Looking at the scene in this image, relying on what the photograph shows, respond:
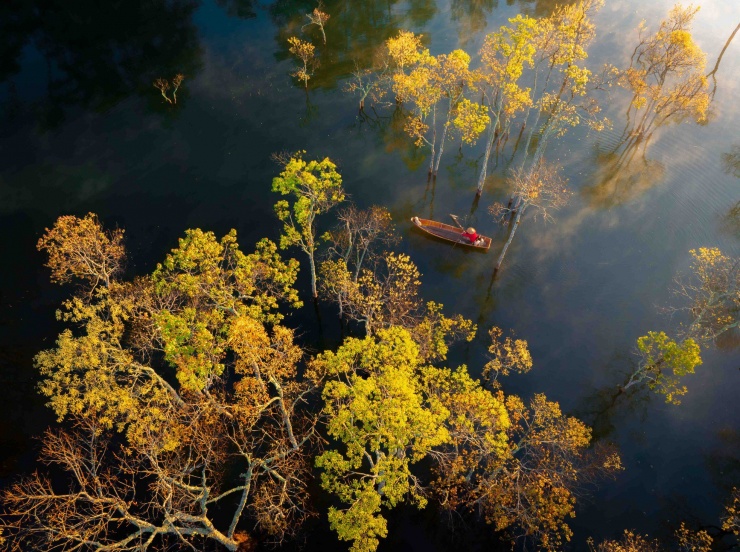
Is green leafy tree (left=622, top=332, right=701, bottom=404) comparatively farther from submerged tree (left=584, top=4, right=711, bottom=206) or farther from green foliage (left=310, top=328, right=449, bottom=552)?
submerged tree (left=584, top=4, right=711, bottom=206)

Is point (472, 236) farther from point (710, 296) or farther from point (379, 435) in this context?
point (379, 435)

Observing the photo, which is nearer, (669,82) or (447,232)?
(447,232)

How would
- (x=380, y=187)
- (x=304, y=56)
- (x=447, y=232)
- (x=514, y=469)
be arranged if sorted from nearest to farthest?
(x=514, y=469) → (x=447, y=232) → (x=380, y=187) → (x=304, y=56)

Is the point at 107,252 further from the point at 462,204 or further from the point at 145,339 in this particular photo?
the point at 462,204

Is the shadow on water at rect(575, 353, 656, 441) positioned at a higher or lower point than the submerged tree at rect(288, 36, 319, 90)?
lower

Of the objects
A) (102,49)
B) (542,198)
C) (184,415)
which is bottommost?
(184,415)

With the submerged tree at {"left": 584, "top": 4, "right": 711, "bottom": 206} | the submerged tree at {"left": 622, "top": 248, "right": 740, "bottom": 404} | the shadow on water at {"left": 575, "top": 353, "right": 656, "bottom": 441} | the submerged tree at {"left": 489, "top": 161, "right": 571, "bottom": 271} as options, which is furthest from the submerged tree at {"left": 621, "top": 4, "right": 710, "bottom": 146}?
the shadow on water at {"left": 575, "top": 353, "right": 656, "bottom": 441}

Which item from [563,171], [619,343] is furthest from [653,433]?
[563,171]

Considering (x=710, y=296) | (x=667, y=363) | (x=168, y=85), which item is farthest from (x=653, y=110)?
(x=168, y=85)
